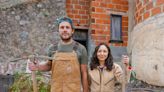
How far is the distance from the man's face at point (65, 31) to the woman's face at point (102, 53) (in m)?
0.36

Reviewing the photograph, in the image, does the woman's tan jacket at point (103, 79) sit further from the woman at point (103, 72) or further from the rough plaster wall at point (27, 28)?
the rough plaster wall at point (27, 28)

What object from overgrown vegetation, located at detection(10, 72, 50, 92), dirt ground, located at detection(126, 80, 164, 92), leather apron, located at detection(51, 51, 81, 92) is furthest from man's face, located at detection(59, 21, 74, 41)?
overgrown vegetation, located at detection(10, 72, 50, 92)

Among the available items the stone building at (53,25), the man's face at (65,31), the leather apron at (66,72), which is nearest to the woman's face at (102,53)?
the leather apron at (66,72)

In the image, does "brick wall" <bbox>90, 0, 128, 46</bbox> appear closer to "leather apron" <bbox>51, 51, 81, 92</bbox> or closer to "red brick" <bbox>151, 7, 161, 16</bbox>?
"leather apron" <bbox>51, 51, 81, 92</bbox>

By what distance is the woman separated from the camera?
320 cm

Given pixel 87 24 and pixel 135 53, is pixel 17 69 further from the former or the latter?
pixel 135 53

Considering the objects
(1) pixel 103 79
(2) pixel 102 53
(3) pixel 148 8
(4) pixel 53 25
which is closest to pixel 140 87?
(1) pixel 103 79

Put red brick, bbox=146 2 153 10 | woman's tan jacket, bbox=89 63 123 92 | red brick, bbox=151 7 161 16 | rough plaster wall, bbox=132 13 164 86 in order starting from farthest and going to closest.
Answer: woman's tan jacket, bbox=89 63 123 92 < red brick, bbox=146 2 153 10 < red brick, bbox=151 7 161 16 < rough plaster wall, bbox=132 13 164 86

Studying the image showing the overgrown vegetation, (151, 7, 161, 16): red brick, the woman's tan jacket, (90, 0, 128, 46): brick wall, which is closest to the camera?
(151, 7, 161, 16): red brick

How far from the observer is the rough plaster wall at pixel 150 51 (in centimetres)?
250

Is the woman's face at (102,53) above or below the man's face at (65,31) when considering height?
below

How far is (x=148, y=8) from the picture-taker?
2777 millimetres

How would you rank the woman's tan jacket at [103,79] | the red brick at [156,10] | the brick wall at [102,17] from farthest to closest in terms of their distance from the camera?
the brick wall at [102,17]
the woman's tan jacket at [103,79]
the red brick at [156,10]

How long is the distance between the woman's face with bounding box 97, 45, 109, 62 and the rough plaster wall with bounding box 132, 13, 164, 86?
46 centimetres
